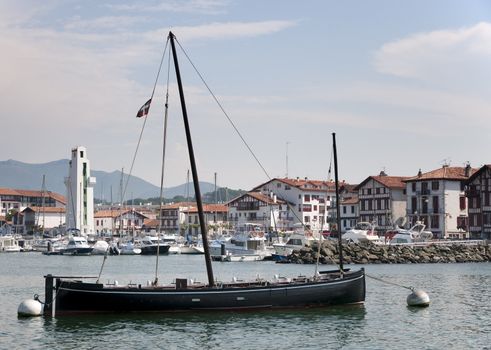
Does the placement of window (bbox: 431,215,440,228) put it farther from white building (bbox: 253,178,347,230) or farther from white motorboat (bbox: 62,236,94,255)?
white motorboat (bbox: 62,236,94,255)

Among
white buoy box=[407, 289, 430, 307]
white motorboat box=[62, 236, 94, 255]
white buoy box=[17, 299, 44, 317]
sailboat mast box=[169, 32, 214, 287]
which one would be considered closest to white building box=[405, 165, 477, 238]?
white motorboat box=[62, 236, 94, 255]

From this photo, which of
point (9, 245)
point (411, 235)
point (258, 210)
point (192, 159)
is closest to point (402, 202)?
point (411, 235)

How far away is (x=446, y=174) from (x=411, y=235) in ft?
61.8

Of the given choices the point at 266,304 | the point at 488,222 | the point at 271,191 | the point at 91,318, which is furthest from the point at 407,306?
the point at 271,191

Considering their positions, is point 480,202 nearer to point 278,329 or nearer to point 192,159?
point 192,159

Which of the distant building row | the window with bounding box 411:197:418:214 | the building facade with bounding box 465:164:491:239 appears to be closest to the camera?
the building facade with bounding box 465:164:491:239

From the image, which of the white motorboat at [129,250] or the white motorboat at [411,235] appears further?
the white motorboat at [129,250]

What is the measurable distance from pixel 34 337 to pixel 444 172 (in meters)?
112

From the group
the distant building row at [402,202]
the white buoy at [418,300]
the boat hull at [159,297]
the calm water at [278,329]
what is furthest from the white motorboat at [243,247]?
the boat hull at [159,297]

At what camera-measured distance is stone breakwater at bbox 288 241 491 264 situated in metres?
110

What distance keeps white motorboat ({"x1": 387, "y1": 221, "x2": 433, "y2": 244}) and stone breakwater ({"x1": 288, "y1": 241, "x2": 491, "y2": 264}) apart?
186 inches

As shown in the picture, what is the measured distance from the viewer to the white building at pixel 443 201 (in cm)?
14025

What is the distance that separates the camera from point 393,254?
113 metres

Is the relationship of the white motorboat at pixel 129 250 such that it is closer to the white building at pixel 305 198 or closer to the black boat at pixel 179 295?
the white building at pixel 305 198
